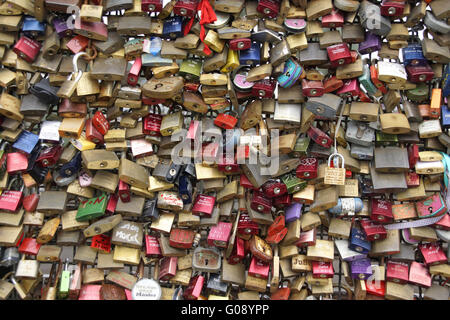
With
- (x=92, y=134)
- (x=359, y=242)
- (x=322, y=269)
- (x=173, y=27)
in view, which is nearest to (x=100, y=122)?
(x=92, y=134)

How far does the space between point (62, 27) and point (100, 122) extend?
23.4 inches

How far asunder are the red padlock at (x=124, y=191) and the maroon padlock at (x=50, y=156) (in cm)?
42

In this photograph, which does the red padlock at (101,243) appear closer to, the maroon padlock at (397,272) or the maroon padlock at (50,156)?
the maroon padlock at (50,156)

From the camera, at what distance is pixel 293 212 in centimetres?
348

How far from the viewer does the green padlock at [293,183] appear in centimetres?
341

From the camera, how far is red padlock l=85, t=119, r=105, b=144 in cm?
339

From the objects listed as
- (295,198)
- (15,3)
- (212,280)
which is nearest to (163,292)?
(212,280)

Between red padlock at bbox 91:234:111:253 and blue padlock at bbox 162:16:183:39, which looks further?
red padlock at bbox 91:234:111:253

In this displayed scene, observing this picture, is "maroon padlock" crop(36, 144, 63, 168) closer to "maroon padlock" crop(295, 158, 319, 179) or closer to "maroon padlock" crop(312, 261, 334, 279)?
"maroon padlock" crop(295, 158, 319, 179)

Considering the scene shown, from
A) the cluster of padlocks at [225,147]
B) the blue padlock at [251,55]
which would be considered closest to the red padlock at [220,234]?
the cluster of padlocks at [225,147]

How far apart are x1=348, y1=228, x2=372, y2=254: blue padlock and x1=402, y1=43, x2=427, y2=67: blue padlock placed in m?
1.06

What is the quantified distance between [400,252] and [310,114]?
3.41ft

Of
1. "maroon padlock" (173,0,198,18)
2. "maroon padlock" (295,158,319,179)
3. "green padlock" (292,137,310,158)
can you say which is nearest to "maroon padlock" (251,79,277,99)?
"green padlock" (292,137,310,158)

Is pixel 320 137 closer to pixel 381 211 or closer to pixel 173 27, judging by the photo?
pixel 381 211
